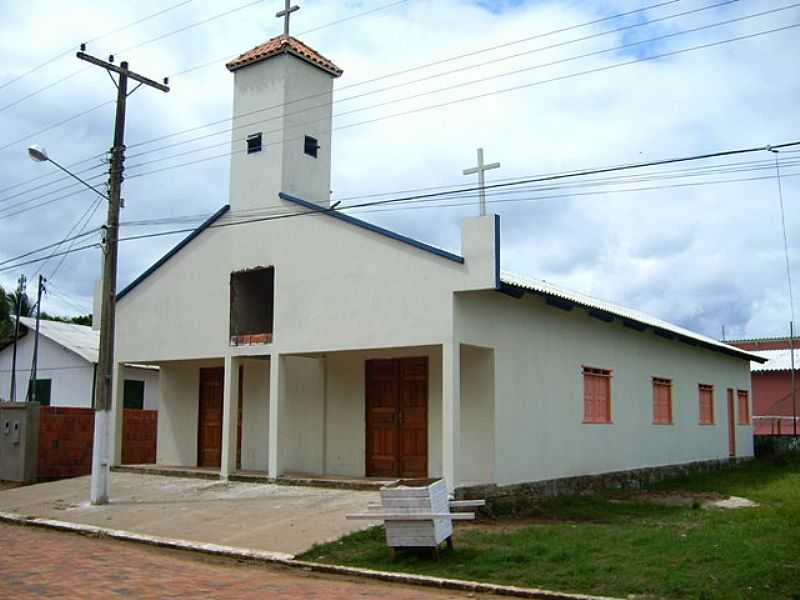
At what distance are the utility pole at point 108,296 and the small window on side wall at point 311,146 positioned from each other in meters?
3.05

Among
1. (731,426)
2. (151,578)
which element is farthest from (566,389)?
(731,426)

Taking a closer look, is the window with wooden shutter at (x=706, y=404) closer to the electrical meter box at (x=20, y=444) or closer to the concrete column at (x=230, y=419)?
the concrete column at (x=230, y=419)

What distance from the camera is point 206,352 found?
727 inches

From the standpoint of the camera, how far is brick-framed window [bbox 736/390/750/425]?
96.7ft

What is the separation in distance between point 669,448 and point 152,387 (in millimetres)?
18932

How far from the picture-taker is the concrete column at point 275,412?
55.0ft

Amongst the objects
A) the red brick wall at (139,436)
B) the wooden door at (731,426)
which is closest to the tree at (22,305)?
the red brick wall at (139,436)

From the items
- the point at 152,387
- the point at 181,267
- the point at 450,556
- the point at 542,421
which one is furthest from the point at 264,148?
the point at 152,387

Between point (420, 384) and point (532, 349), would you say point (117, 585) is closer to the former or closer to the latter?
point (420, 384)

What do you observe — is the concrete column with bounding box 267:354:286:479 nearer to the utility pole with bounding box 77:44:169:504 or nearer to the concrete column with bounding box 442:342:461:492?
the utility pole with bounding box 77:44:169:504

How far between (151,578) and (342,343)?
680cm

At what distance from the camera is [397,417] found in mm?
17016

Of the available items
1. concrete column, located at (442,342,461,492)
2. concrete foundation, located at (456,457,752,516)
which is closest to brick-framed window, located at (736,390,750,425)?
concrete foundation, located at (456,457,752,516)

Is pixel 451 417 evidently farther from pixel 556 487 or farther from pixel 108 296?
pixel 108 296
